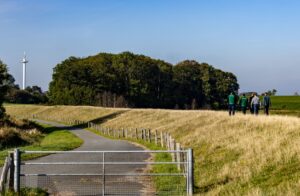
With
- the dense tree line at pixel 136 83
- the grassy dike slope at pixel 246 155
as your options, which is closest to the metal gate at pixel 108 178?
the grassy dike slope at pixel 246 155

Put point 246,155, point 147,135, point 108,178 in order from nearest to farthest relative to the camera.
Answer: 1. point 108,178
2. point 246,155
3. point 147,135

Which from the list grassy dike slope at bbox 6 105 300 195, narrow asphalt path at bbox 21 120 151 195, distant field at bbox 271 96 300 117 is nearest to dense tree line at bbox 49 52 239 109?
distant field at bbox 271 96 300 117

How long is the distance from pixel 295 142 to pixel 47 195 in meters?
9.07

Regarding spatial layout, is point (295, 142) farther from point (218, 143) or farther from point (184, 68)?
point (184, 68)

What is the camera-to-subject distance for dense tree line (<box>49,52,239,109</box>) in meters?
114

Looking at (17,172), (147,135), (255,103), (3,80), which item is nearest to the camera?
(17,172)

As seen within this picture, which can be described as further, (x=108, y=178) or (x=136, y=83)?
(x=136, y=83)

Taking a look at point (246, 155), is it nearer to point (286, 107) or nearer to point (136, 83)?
point (286, 107)

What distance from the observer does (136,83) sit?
11456 centimetres

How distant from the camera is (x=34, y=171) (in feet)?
68.2

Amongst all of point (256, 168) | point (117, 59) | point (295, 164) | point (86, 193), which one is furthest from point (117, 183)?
point (117, 59)

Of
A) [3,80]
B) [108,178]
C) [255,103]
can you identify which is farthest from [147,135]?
[3,80]

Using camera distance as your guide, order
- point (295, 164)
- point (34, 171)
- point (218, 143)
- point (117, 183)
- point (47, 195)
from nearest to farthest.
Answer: point (47, 195)
point (295, 164)
point (117, 183)
point (34, 171)
point (218, 143)

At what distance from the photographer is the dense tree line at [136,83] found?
11412 centimetres
